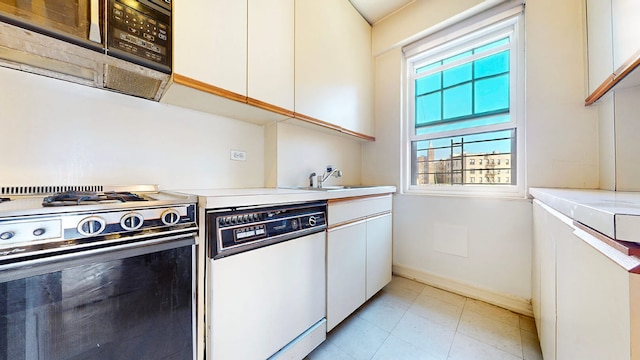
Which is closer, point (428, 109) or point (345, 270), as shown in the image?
point (345, 270)

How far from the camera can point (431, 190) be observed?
2.26m

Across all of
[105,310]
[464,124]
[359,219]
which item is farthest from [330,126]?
[105,310]

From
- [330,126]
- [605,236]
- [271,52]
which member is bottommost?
[605,236]

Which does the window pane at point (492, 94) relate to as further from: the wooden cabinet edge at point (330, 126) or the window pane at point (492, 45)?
the wooden cabinet edge at point (330, 126)

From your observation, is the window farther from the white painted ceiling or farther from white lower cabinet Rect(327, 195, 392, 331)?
white lower cabinet Rect(327, 195, 392, 331)

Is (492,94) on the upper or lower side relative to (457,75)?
lower

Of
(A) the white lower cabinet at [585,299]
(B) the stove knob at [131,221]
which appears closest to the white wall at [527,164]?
(A) the white lower cabinet at [585,299]

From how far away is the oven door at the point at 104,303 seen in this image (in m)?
0.62

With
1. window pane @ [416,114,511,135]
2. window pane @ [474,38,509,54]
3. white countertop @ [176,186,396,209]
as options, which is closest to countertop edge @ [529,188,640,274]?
white countertop @ [176,186,396,209]

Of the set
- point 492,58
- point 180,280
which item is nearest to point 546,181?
point 492,58

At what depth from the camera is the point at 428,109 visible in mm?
2352

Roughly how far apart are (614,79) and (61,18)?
2.45 metres

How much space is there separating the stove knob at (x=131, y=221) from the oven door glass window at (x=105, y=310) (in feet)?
0.36

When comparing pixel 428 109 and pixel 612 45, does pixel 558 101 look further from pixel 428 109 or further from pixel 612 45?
pixel 428 109
